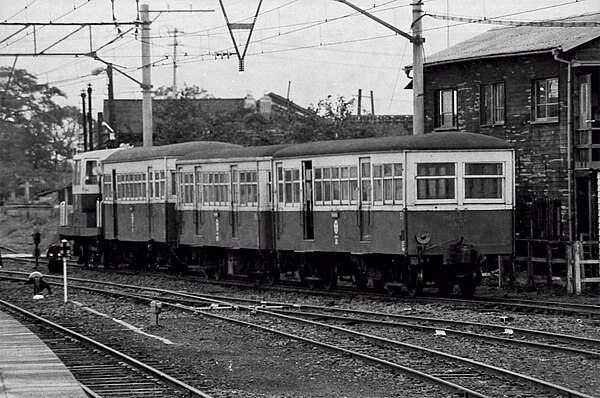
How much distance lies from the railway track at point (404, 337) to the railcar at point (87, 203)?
13859mm

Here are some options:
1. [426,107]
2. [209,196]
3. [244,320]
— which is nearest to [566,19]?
[426,107]

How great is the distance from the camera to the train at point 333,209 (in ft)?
77.7

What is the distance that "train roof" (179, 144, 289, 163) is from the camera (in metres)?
28.7

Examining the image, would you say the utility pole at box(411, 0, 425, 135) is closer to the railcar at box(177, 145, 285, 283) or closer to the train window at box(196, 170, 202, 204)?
the railcar at box(177, 145, 285, 283)

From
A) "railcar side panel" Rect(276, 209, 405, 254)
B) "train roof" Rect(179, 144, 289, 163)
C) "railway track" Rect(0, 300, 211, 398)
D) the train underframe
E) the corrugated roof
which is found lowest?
"railway track" Rect(0, 300, 211, 398)

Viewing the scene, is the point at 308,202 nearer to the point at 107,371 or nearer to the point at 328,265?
the point at 328,265

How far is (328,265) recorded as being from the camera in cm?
2712

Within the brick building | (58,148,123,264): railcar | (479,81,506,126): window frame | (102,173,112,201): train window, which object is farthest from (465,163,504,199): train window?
(58,148,123,264): railcar

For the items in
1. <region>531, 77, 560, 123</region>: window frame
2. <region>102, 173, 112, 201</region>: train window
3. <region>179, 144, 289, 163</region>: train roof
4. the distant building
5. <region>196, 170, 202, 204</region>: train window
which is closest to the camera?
<region>179, 144, 289, 163</region>: train roof

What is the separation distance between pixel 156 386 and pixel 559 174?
55.9 ft

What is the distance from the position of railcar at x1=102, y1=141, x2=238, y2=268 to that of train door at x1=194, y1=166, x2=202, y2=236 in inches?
56.6

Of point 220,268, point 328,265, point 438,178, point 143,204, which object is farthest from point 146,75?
point 438,178

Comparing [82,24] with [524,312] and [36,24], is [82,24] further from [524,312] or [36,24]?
[524,312]

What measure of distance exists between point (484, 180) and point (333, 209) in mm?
3251
